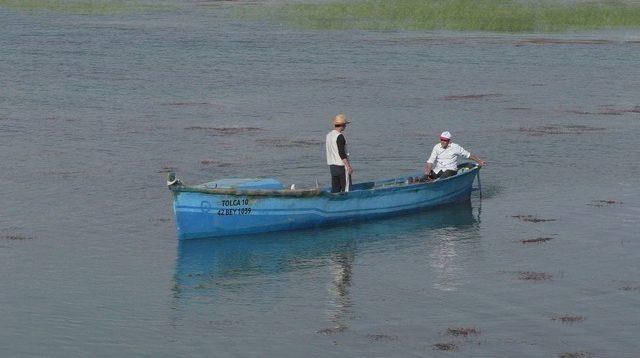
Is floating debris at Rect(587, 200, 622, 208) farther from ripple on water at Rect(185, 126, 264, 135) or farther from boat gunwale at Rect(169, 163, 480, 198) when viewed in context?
ripple on water at Rect(185, 126, 264, 135)

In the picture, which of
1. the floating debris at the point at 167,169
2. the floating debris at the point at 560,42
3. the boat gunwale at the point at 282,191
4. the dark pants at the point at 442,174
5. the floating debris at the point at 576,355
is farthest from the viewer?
the floating debris at the point at 560,42

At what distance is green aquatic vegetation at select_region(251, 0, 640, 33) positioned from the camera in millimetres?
85000

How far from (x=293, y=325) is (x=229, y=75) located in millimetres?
39447

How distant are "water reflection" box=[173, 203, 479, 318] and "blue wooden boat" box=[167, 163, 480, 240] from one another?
0.26 meters

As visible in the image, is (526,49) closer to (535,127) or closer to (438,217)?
(535,127)

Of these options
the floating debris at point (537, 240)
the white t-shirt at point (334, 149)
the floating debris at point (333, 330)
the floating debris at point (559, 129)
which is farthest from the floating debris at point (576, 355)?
the floating debris at point (559, 129)

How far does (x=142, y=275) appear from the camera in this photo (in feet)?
84.4

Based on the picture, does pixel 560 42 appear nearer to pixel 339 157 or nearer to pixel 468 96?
pixel 468 96

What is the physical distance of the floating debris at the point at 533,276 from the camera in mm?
25578

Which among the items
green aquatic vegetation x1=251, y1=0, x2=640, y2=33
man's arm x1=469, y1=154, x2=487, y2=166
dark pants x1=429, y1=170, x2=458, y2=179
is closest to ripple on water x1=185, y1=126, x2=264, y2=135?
dark pants x1=429, y1=170, x2=458, y2=179

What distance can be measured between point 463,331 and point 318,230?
9023 mm

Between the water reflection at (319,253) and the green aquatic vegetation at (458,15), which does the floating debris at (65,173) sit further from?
the green aquatic vegetation at (458,15)

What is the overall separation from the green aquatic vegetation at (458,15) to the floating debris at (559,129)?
36938 mm

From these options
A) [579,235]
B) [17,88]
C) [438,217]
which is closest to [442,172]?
[438,217]
